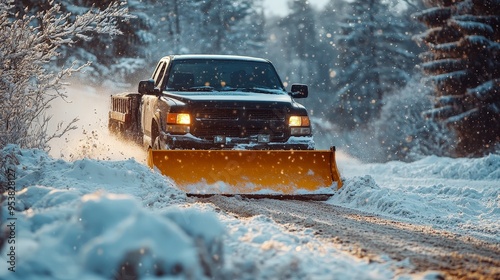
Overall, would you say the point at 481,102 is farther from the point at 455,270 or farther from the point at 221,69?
the point at 455,270

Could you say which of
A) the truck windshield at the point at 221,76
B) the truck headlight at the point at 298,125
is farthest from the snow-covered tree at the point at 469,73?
the truck headlight at the point at 298,125

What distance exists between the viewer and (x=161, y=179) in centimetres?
819

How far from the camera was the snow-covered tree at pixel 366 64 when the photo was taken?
47156mm

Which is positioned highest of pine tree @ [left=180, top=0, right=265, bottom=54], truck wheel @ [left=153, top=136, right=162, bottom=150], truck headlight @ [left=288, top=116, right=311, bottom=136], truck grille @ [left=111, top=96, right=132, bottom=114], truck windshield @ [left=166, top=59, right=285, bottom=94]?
pine tree @ [left=180, top=0, right=265, bottom=54]

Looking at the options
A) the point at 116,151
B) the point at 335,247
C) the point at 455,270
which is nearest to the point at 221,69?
the point at 116,151

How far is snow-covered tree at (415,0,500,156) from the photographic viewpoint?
2130 cm

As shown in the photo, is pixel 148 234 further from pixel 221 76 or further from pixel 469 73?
pixel 469 73

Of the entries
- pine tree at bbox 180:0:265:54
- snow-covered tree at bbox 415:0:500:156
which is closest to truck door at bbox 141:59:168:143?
snow-covered tree at bbox 415:0:500:156

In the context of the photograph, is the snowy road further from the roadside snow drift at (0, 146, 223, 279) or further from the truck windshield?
the truck windshield

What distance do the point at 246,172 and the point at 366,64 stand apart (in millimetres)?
40410

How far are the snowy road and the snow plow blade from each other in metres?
0.46

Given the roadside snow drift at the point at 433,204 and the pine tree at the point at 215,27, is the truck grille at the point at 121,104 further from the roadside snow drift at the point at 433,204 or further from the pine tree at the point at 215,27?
the pine tree at the point at 215,27

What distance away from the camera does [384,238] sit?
18.5 ft

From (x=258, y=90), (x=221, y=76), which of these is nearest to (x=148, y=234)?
(x=258, y=90)
